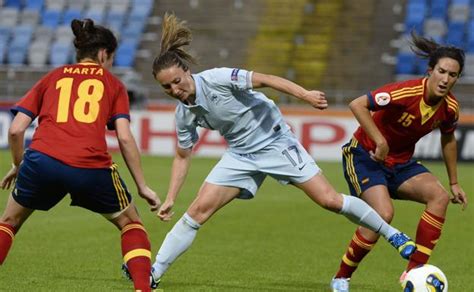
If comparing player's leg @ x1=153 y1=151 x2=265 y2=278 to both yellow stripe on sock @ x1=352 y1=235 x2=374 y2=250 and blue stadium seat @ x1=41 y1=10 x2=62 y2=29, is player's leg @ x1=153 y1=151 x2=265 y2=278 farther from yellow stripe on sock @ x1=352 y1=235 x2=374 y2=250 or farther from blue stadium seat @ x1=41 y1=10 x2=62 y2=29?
blue stadium seat @ x1=41 y1=10 x2=62 y2=29

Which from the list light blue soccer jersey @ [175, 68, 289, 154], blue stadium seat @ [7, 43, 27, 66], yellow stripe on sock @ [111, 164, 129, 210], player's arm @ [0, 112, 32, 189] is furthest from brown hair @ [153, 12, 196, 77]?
blue stadium seat @ [7, 43, 27, 66]

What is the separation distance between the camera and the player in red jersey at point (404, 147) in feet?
25.6

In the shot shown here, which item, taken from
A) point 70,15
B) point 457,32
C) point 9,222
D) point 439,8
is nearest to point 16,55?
point 70,15

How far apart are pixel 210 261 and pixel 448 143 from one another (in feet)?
8.81

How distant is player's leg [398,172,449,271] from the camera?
315 inches

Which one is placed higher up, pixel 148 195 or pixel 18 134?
pixel 18 134

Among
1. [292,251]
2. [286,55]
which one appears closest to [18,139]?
[292,251]

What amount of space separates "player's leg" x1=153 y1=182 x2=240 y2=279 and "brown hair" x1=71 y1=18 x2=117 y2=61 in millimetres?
1523

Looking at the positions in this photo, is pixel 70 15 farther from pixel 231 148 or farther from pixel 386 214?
pixel 386 214

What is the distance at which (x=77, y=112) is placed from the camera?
21.4ft

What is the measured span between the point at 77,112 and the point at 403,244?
7.99 ft

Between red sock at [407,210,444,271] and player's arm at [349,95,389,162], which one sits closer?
player's arm at [349,95,389,162]

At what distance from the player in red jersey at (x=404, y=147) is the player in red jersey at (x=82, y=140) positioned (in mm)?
2007

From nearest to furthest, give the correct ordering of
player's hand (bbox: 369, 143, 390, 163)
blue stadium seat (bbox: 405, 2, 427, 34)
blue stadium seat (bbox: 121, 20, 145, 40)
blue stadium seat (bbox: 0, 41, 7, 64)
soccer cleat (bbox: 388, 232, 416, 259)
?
soccer cleat (bbox: 388, 232, 416, 259), player's hand (bbox: 369, 143, 390, 163), blue stadium seat (bbox: 405, 2, 427, 34), blue stadium seat (bbox: 121, 20, 145, 40), blue stadium seat (bbox: 0, 41, 7, 64)
